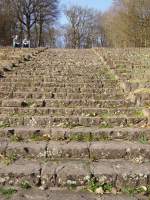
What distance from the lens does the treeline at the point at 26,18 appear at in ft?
162

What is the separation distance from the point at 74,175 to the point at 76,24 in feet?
184

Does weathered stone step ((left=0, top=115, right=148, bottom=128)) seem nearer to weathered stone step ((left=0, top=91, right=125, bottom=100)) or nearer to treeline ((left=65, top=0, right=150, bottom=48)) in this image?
weathered stone step ((left=0, top=91, right=125, bottom=100))

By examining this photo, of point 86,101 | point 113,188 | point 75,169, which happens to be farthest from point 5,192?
point 86,101

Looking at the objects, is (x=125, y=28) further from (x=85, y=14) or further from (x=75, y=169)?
(x=75, y=169)

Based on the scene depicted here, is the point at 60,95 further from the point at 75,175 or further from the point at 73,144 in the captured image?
the point at 75,175

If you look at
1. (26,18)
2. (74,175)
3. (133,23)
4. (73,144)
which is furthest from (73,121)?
(26,18)

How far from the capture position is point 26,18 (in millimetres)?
50469

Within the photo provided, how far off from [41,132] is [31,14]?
46525mm

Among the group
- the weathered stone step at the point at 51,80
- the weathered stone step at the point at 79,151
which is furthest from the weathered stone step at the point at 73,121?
the weathered stone step at the point at 51,80

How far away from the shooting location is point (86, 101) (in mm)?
7391

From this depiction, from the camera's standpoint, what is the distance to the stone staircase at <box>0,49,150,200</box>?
4383 millimetres

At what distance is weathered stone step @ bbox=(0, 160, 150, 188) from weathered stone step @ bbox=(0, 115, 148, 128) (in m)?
1.51

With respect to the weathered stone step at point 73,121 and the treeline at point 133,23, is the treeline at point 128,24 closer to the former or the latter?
the treeline at point 133,23

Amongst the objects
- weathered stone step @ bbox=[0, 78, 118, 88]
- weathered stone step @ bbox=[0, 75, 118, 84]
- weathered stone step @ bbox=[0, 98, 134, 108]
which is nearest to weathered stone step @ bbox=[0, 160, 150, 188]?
weathered stone step @ bbox=[0, 98, 134, 108]
